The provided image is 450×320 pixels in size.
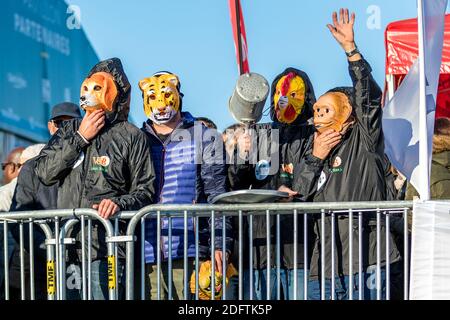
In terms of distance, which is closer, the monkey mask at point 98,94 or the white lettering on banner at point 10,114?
the monkey mask at point 98,94

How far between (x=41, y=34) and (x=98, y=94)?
6428 mm

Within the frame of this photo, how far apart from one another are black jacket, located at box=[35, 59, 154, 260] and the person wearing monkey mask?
1040 mm

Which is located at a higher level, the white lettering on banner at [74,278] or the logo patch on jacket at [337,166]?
the logo patch on jacket at [337,166]

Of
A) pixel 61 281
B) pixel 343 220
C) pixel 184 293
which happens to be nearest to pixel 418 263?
pixel 343 220

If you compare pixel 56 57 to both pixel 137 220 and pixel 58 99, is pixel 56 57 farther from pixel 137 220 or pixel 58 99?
pixel 137 220

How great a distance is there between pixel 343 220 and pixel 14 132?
6.90 m

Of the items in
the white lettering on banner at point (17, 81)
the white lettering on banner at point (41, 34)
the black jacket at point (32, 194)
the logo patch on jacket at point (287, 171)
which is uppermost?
the white lettering on banner at point (41, 34)

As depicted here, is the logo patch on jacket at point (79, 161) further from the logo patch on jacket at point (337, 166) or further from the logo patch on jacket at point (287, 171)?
the logo patch on jacket at point (337, 166)

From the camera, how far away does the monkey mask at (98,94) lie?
8.03 metres

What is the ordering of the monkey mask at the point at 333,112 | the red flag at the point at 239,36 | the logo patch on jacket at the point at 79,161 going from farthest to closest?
1. the red flag at the point at 239,36
2. the monkey mask at the point at 333,112
3. the logo patch on jacket at the point at 79,161

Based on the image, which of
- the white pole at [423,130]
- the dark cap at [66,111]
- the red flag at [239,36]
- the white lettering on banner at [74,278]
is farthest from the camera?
the dark cap at [66,111]

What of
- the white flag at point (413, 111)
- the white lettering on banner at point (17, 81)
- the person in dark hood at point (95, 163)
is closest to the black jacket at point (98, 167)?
the person in dark hood at point (95, 163)

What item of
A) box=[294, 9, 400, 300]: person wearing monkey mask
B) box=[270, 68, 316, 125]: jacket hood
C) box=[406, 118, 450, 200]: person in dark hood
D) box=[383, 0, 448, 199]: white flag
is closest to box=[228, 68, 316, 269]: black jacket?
box=[270, 68, 316, 125]: jacket hood

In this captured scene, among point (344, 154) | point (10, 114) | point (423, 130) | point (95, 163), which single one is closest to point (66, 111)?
point (95, 163)
